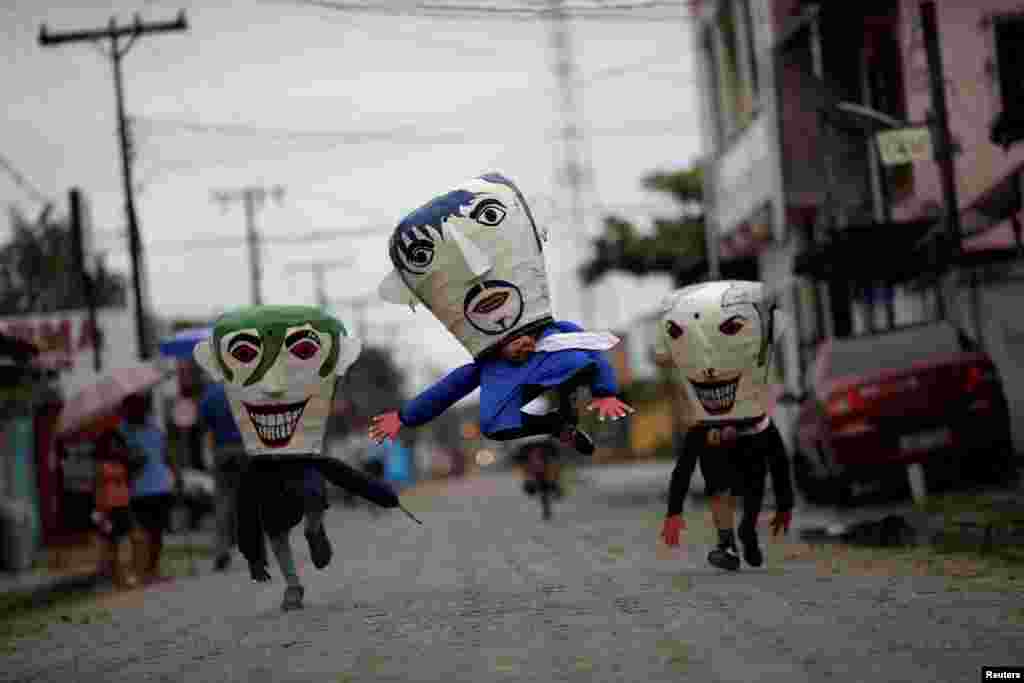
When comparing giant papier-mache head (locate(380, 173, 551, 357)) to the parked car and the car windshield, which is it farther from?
the car windshield

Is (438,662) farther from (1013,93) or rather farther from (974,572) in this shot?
(1013,93)

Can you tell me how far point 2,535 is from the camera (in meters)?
24.0

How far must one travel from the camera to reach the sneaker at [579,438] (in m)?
10.7

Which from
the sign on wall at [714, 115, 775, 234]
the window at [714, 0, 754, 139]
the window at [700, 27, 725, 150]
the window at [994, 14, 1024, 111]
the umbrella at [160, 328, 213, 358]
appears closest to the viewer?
the umbrella at [160, 328, 213, 358]

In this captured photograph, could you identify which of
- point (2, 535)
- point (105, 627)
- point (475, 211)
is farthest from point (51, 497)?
point (475, 211)

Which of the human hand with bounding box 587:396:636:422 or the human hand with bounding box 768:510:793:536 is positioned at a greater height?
the human hand with bounding box 587:396:636:422

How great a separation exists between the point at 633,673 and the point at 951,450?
11381mm

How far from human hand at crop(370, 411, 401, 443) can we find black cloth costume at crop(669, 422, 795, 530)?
2053mm

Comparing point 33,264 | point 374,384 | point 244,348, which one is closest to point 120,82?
point 33,264

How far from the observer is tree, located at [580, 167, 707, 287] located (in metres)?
45.0

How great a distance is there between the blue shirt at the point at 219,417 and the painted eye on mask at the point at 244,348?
4.96 metres

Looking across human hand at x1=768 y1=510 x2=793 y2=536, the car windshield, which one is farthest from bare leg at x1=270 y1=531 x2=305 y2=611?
the car windshield

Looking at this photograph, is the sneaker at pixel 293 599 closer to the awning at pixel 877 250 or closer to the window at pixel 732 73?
the awning at pixel 877 250

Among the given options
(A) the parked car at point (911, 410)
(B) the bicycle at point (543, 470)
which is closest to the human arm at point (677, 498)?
(A) the parked car at point (911, 410)
